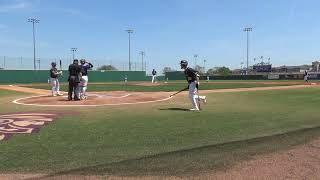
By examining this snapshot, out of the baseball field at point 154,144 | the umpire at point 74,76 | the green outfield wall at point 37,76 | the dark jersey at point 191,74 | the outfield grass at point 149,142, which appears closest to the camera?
the baseball field at point 154,144

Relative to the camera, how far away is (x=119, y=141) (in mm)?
9031

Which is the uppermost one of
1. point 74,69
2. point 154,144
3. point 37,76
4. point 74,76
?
point 74,69

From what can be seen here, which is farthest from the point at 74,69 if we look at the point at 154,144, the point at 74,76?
the point at 154,144

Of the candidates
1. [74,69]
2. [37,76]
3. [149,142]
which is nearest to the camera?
[149,142]

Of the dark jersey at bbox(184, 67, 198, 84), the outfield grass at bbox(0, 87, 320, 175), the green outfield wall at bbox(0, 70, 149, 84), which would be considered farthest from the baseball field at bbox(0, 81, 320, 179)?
the green outfield wall at bbox(0, 70, 149, 84)

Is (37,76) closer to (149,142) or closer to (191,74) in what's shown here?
(191,74)

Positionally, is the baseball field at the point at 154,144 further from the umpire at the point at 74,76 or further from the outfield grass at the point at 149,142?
the umpire at the point at 74,76

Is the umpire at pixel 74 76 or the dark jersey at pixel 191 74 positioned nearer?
the dark jersey at pixel 191 74

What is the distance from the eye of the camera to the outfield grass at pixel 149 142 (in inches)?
279

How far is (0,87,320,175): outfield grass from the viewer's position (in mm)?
7086

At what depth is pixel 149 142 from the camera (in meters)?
8.93

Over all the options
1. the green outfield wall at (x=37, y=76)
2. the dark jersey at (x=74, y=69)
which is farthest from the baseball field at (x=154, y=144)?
the green outfield wall at (x=37, y=76)

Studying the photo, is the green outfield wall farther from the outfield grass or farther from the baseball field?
the outfield grass

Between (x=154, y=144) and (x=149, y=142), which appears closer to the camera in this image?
(x=154, y=144)
